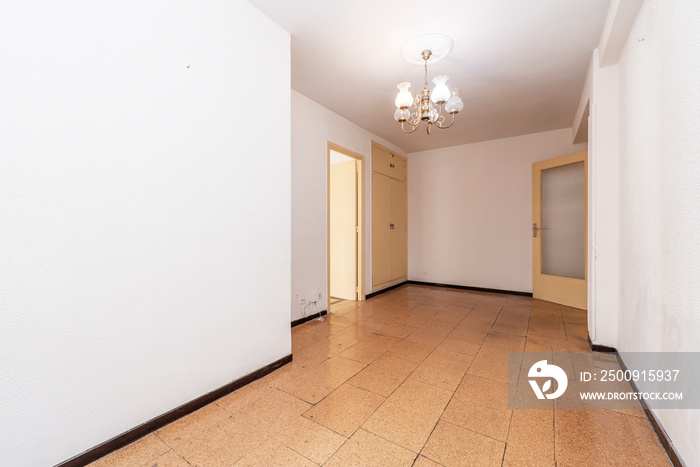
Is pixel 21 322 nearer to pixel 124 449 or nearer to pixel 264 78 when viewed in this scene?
pixel 124 449

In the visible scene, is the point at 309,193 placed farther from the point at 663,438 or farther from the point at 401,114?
the point at 663,438

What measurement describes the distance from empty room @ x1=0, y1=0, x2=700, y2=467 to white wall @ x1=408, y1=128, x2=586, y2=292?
1.74m

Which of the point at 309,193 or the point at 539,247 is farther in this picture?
the point at 539,247

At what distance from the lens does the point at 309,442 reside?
1.57 m

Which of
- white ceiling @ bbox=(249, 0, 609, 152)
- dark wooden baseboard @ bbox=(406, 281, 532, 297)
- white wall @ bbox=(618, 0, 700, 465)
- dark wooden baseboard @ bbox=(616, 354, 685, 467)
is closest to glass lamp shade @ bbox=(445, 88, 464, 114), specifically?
white ceiling @ bbox=(249, 0, 609, 152)

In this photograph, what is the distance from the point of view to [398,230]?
19.4 feet

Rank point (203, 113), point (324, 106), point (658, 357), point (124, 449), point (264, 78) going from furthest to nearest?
point (324, 106)
point (264, 78)
point (203, 113)
point (658, 357)
point (124, 449)

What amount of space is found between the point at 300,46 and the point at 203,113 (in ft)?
4.40

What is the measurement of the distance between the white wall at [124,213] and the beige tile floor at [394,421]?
299 millimetres

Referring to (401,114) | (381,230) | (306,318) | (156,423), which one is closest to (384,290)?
(381,230)

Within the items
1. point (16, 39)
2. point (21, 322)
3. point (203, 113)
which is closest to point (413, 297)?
point (203, 113)

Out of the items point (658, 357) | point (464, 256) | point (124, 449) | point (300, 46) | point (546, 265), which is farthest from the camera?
point (464, 256)

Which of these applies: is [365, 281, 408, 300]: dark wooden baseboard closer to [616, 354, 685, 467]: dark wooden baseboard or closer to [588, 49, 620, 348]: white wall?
[588, 49, 620, 348]: white wall

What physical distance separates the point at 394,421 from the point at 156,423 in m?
1.35
